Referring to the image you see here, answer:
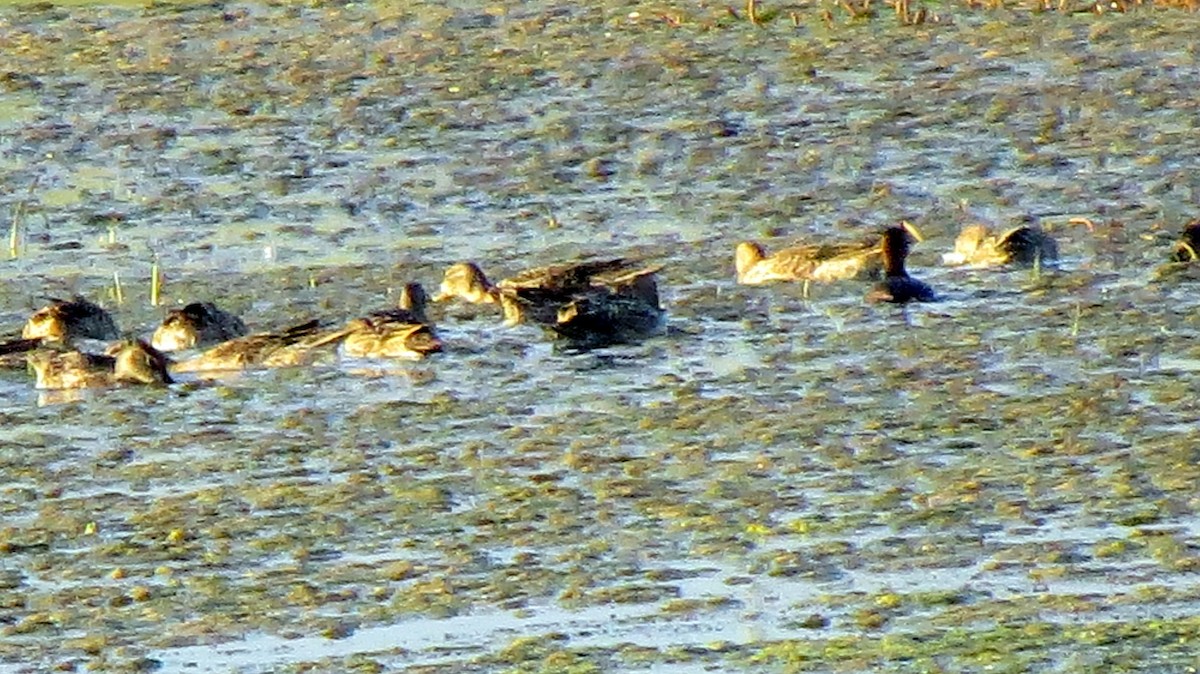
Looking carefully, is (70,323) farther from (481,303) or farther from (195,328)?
(481,303)

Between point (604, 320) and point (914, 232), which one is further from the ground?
point (604, 320)

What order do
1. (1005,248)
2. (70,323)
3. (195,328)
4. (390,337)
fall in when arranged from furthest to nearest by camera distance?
(1005,248) < (70,323) < (195,328) < (390,337)

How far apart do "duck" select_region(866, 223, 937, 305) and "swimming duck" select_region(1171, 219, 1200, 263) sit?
103 cm

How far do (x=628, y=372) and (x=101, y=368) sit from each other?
6.43ft

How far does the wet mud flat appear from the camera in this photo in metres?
7.70

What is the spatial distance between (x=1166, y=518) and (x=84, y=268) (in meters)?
6.66

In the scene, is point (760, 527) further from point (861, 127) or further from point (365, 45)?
point (365, 45)

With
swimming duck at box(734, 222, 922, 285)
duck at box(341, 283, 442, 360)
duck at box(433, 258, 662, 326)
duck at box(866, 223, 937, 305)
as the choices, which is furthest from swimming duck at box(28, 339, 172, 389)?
duck at box(866, 223, 937, 305)

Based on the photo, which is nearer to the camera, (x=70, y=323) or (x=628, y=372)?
(x=628, y=372)

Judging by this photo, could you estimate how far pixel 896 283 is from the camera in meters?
11.9

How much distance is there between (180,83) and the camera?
18250 millimetres

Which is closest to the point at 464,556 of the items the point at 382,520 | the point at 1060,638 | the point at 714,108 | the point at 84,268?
the point at 382,520

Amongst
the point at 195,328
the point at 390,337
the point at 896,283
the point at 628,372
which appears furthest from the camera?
the point at 896,283

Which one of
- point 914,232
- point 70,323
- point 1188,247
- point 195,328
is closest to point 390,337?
point 195,328
